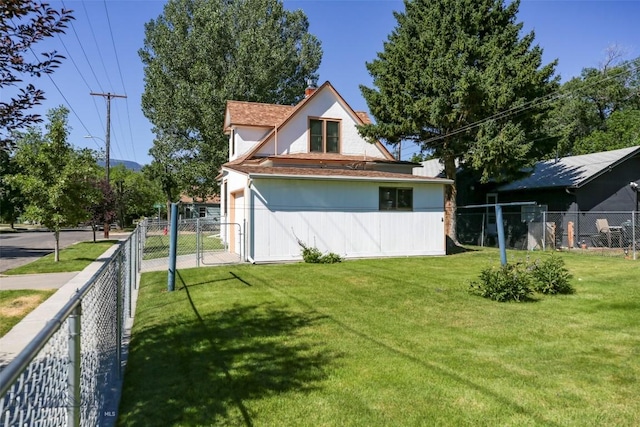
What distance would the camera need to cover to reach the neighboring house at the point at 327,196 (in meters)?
14.9

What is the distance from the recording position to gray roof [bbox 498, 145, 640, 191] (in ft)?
68.1

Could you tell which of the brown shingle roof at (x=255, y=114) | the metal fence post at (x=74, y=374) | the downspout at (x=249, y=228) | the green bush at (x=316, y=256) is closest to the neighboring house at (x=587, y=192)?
the green bush at (x=316, y=256)

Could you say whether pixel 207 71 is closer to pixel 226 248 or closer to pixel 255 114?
pixel 255 114

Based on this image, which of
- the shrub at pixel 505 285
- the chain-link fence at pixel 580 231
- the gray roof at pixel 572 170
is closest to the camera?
the shrub at pixel 505 285

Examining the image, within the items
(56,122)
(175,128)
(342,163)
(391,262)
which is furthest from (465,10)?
(175,128)

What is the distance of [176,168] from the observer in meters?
34.5

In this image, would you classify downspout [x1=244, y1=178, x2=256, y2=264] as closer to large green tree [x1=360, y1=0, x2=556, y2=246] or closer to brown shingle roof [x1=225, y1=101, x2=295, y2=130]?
large green tree [x1=360, y1=0, x2=556, y2=246]

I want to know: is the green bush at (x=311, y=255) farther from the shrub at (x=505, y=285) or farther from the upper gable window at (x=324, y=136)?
the upper gable window at (x=324, y=136)

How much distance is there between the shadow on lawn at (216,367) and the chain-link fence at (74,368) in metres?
0.28

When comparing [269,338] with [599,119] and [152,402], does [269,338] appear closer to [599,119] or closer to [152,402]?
[152,402]

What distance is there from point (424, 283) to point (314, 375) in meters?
6.35

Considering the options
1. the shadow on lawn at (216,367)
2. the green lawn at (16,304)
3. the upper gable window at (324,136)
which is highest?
the upper gable window at (324,136)

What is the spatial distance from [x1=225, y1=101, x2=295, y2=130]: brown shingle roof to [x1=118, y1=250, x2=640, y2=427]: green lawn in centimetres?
1401

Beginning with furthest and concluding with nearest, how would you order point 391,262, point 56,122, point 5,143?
point 56,122 → point 391,262 → point 5,143
